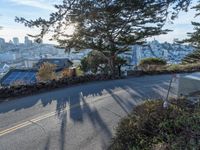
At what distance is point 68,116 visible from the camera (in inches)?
430

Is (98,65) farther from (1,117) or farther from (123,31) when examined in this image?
(1,117)

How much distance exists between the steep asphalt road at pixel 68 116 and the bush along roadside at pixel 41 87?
2.23 feet

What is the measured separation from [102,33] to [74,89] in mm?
8551

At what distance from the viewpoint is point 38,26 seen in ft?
35.0

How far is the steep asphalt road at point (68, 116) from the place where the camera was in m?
8.30

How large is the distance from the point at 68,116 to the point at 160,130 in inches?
191

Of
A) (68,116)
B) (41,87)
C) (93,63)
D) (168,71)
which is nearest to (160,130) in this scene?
(68,116)

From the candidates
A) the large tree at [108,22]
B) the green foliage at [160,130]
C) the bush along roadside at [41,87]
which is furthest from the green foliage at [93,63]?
the green foliage at [160,130]

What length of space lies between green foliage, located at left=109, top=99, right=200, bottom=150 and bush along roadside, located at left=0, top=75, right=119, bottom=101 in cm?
779

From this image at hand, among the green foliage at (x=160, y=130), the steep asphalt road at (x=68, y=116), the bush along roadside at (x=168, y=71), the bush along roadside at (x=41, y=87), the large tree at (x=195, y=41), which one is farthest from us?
the large tree at (x=195, y=41)

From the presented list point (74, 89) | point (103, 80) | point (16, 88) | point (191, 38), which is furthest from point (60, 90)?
point (191, 38)

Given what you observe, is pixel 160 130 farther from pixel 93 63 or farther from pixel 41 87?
pixel 93 63

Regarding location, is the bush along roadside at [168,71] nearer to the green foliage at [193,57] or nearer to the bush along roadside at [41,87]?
the bush along roadside at [41,87]

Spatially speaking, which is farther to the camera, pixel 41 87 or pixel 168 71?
pixel 168 71
